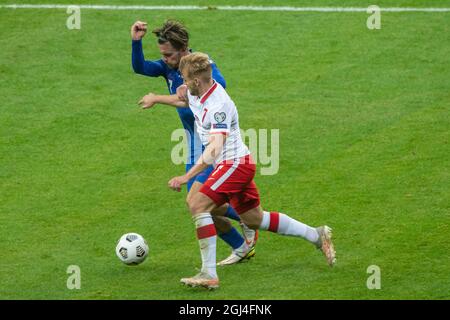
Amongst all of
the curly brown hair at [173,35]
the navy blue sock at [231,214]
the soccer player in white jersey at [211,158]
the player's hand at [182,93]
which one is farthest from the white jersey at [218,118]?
the navy blue sock at [231,214]

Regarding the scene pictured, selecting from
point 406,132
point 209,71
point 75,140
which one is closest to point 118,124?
point 75,140

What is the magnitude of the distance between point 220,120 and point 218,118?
0.08 ft

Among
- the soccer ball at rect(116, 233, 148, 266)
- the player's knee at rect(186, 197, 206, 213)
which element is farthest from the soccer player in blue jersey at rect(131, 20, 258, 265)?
the soccer ball at rect(116, 233, 148, 266)

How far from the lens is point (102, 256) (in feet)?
35.0

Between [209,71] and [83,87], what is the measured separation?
19.4 feet

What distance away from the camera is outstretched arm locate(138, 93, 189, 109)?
9.85m

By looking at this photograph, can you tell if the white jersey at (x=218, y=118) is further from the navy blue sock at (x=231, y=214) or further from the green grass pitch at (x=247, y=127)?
the green grass pitch at (x=247, y=127)

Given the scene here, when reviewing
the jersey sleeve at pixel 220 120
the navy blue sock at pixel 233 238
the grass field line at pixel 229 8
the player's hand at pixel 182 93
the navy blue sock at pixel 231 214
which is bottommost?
the navy blue sock at pixel 233 238

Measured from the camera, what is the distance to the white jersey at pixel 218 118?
31.5 ft

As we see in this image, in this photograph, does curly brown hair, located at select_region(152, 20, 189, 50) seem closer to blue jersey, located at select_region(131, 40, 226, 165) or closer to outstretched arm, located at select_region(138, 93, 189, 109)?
blue jersey, located at select_region(131, 40, 226, 165)

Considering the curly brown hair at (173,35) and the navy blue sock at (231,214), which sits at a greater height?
the curly brown hair at (173,35)

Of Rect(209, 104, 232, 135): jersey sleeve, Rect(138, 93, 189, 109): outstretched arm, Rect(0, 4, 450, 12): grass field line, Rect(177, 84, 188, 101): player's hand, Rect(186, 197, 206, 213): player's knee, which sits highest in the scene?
Rect(0, 4, 450, 12): grass field line

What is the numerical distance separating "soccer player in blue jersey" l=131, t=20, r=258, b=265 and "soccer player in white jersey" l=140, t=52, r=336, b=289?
1.28ft

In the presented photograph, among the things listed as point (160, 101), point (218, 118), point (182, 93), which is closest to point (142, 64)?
point (182, 93)
